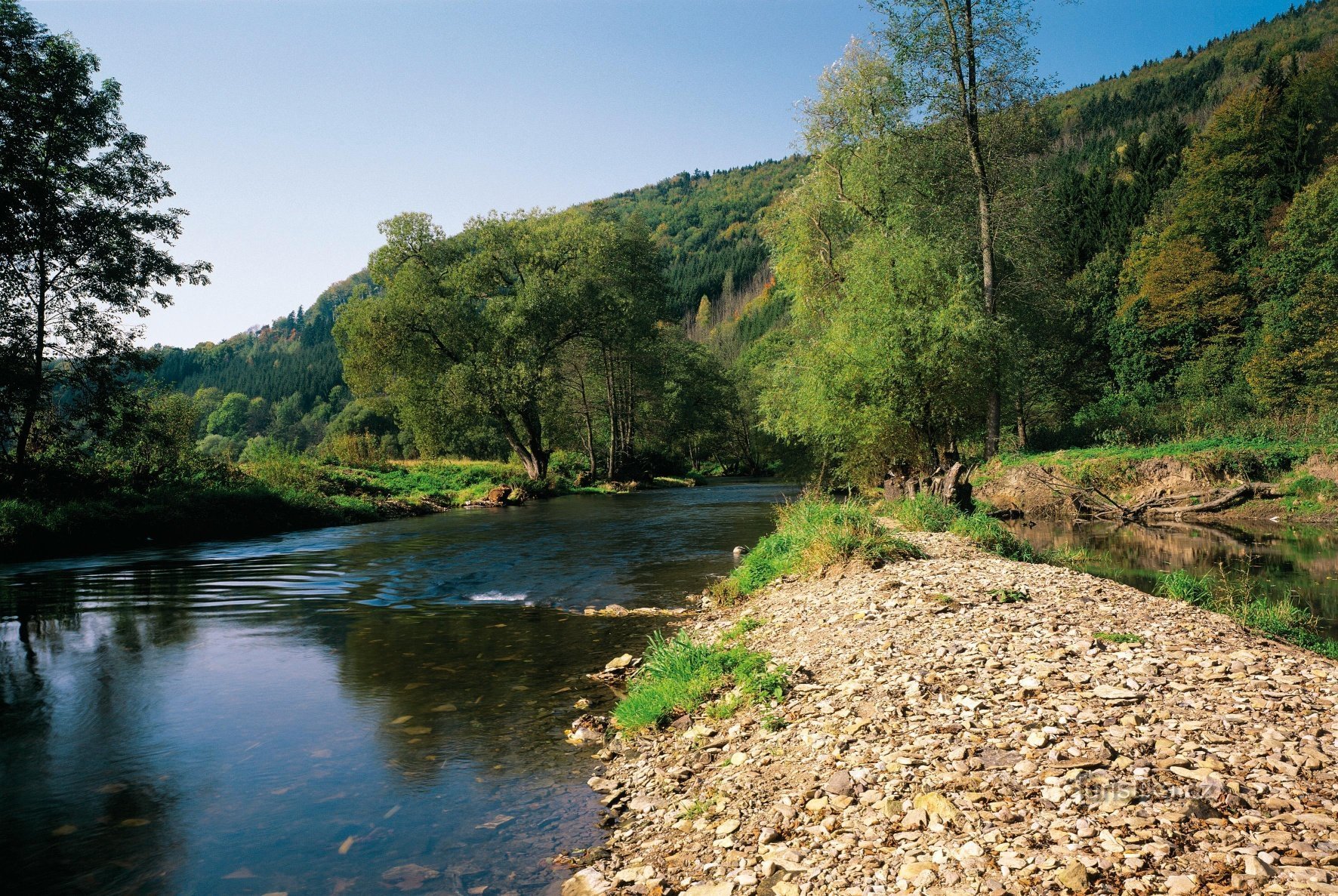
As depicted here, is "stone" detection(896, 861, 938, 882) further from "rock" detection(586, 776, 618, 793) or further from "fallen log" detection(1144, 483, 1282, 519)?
"fallen log" detection(1144, 483, 1282, 519)

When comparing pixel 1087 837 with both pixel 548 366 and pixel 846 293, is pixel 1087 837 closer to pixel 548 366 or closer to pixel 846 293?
pixel 846 293

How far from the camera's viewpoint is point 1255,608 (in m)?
8.31

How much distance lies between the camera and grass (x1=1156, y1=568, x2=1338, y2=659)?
7316mm

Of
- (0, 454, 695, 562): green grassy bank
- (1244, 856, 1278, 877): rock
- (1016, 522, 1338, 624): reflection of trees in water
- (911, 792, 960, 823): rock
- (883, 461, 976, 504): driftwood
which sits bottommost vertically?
(1016, 522, 1338, 624): reflection of trees in water

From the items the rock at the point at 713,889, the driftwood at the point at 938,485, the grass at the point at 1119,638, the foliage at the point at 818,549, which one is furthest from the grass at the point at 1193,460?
the rock at the point at 713,889

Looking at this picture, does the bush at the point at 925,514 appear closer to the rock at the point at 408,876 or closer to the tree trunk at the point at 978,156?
the tree trunk at the point at 978,156

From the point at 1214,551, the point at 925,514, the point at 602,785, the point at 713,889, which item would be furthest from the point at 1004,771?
the point at 1214,551

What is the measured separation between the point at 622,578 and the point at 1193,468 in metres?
17.9

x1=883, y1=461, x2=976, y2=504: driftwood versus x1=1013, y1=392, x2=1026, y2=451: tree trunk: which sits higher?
x1=1013, y1=392, x2=1026, y2=451: tree trunk

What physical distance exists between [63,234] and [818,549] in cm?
2318

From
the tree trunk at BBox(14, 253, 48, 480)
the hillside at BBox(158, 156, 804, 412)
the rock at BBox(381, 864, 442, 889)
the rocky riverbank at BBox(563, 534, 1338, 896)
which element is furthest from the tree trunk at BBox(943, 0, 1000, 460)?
the hillside at BBox(158, 156, 804, 412)

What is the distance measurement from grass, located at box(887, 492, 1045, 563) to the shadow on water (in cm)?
146

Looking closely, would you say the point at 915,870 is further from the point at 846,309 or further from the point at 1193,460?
the point at 1193,460

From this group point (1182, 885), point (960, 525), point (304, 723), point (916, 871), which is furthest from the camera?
point (960, 525)
